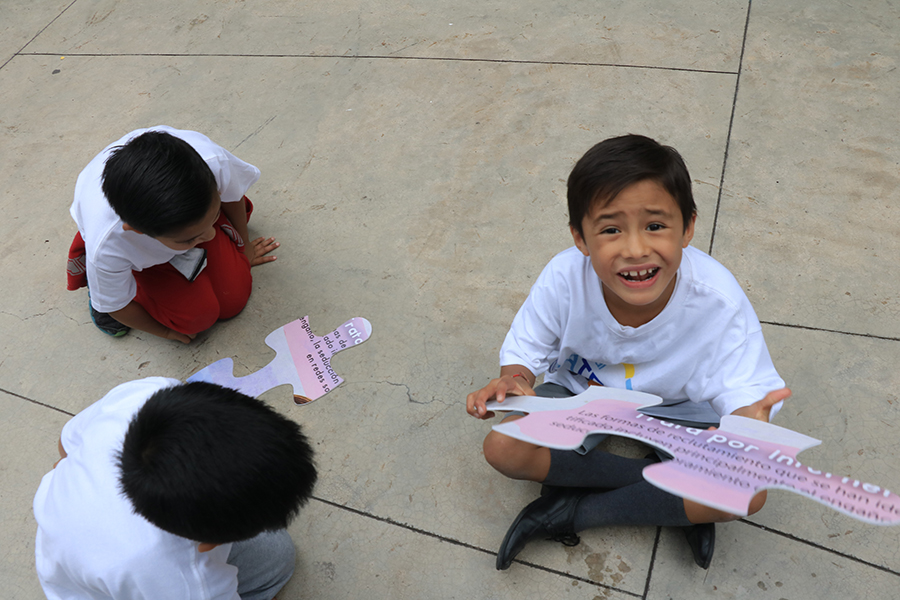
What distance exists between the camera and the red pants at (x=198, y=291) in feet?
7.09

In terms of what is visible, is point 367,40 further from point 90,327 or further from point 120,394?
point 120,394

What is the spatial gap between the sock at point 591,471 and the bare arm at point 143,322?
134 centimetres

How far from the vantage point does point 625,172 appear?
132 centimetres

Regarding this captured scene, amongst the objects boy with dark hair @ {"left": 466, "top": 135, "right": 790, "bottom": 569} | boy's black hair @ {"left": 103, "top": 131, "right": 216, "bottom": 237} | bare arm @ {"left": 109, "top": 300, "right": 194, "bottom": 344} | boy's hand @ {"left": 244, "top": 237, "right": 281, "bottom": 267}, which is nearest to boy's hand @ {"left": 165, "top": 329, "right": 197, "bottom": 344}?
bare arm @ {"left": 109, "top": 300, "right": 194, "bottom": 344}

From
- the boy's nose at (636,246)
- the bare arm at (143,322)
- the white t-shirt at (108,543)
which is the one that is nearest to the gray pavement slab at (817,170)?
the boy's nose at (636,246)

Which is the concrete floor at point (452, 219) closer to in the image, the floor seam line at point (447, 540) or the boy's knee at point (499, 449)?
the floor seam line at point (447, 540)

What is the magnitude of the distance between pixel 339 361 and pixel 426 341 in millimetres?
292

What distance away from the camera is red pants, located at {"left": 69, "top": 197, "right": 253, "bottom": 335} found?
2.16 meters

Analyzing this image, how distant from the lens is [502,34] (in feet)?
10.4

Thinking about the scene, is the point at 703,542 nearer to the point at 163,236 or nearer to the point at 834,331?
the point at 834,331

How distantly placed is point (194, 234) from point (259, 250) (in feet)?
2.05

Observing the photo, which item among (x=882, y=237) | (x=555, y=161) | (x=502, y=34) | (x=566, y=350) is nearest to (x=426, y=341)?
(x=566, y=350)

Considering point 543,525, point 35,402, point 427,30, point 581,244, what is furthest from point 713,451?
point 427,30

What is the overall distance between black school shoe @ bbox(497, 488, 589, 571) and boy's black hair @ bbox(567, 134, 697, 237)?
74 centimetres
